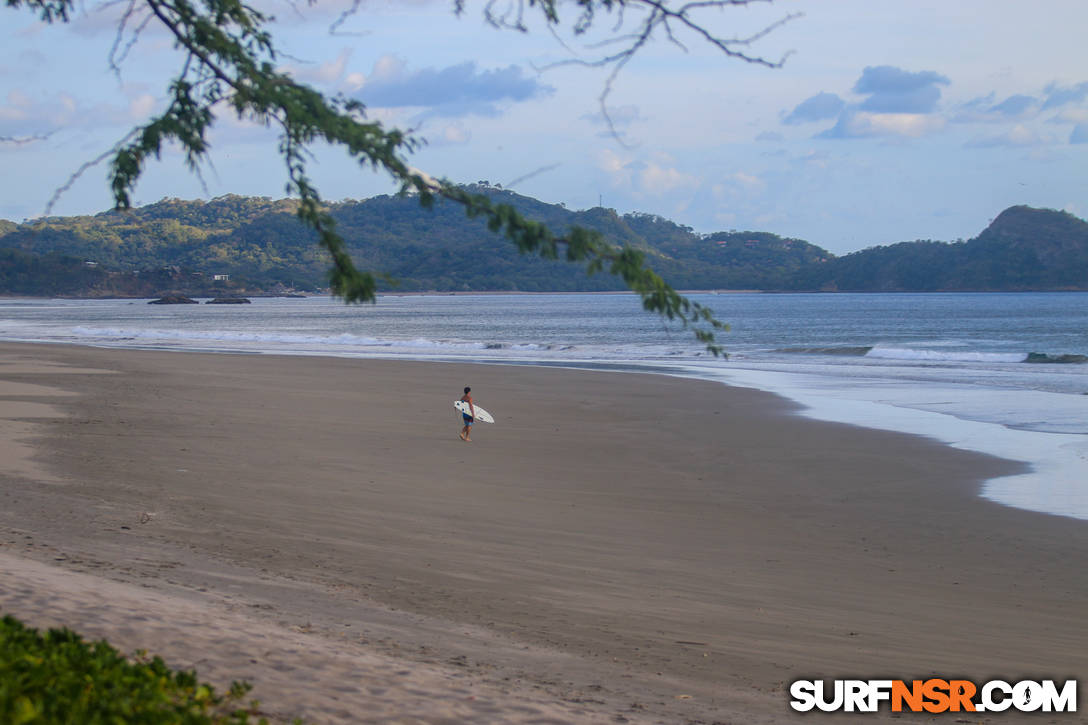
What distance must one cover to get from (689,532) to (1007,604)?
3116 mm

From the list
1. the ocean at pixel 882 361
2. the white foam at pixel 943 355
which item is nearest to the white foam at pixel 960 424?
the ocean at pixel 882 361

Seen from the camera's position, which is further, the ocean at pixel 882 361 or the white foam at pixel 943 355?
the white foam at pixel 943 355

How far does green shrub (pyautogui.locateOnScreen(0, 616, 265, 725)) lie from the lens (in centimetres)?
350

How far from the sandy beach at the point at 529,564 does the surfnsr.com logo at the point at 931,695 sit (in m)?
0.13

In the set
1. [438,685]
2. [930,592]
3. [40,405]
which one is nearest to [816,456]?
[930,592]

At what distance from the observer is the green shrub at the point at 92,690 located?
3500mm

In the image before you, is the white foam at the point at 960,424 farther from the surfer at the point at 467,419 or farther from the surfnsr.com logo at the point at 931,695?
the surfer at the point at 467,419

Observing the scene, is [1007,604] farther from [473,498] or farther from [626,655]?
[473,498]

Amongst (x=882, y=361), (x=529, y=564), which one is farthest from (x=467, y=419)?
(x=882, y=361)

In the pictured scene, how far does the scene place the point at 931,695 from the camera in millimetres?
5680

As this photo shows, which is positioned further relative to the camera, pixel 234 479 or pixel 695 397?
pixel 695 397

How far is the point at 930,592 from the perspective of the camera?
7.83 metres

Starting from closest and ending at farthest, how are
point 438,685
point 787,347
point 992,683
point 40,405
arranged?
point 438,685, point 992,683, point 40,405, point 787,347

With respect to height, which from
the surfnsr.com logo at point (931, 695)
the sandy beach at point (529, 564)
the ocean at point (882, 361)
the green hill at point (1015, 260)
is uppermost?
the green hill at point (1015, 260)
